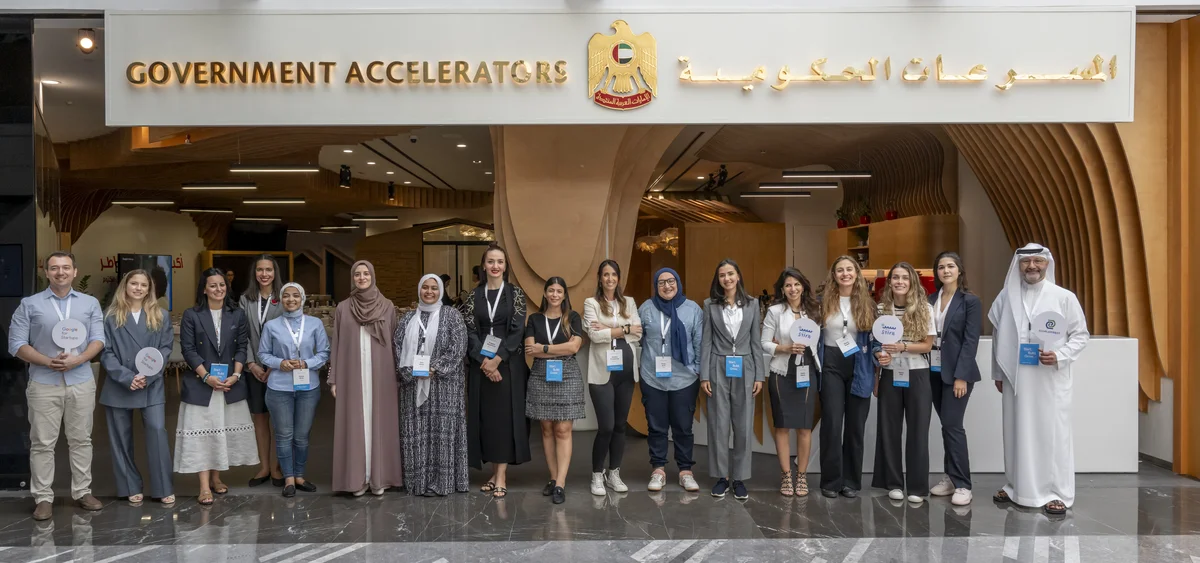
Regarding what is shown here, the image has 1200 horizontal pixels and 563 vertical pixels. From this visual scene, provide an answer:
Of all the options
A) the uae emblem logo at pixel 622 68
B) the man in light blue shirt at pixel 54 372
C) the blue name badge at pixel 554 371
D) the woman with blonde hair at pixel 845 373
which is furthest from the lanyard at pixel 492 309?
the man in light blue shirt at pixel 54 372

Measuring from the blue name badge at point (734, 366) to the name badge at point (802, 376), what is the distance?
37 cm

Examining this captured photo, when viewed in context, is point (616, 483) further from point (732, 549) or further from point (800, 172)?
point (800, 172)

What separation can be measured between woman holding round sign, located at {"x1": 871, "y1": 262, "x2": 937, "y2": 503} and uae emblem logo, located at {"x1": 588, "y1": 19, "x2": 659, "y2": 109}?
83.5 inches

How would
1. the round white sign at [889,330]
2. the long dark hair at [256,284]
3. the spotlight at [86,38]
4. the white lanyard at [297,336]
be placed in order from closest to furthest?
the round white sign at [889,330], the white lanyard at [297,336], the long dark hair at [256,284], the spotlight at [86,38]

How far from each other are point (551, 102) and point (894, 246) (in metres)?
6.96

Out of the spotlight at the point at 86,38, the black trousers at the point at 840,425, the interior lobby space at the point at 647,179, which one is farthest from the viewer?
the spotlight at the point at 86,38

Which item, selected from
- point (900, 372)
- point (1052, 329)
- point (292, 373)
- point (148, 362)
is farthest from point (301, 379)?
point (1052, 329)

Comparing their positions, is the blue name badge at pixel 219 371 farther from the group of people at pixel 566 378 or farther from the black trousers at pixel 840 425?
the black trousers at pixel 840 425

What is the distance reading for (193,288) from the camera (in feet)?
65.1

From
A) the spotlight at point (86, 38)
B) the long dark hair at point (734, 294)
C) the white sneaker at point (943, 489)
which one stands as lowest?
the white sneaker at point (943, 489)

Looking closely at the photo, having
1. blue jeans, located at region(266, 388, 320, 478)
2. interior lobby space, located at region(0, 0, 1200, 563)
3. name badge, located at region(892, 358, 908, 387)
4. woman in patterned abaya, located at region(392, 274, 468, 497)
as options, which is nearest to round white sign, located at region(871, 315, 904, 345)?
name badge, located at region(892, 358, 908, 387)

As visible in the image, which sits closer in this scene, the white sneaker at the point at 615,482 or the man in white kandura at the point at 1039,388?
the man in white kandura at the point at 1039,388

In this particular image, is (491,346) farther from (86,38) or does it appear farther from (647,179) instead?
(86,38)

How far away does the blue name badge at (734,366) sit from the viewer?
502cm
